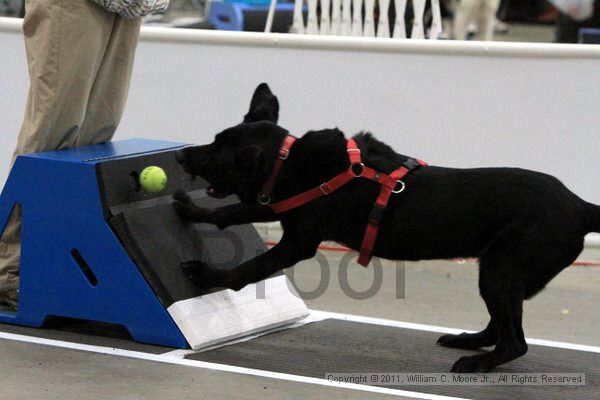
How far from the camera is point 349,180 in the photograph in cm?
432

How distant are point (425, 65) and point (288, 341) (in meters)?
2.64

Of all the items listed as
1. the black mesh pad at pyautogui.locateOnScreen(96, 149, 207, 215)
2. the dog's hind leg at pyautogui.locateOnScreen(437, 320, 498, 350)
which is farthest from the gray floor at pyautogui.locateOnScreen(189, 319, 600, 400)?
the black mesh pad at pyautogui.locateOnScreen(96, 149, 207, 215)

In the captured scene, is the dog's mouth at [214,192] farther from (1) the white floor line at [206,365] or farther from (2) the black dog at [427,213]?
(1) the white floor line at [206,365]

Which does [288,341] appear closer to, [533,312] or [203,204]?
[203,204]

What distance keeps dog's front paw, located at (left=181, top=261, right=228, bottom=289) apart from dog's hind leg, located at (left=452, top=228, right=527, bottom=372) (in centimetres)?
114

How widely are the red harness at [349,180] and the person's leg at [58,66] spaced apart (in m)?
1.05

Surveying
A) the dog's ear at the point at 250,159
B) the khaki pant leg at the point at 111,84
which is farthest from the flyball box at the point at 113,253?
the dog's ear at the point at 250,159

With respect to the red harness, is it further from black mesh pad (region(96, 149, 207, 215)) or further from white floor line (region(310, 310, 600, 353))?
white floor line (region(310, 310, 600, 353))

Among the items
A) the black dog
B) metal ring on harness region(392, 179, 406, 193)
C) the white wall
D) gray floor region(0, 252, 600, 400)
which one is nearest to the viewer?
gray floor region(0, 252, 600, 400)

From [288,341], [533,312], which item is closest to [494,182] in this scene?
[288,341]

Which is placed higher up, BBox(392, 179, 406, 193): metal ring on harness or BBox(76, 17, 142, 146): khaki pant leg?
BBox(76, 17, 142, 146): khaki pant leg

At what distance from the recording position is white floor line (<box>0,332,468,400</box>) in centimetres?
417

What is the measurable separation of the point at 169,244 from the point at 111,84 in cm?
93

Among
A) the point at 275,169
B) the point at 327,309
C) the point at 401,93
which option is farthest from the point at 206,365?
the point at 401,93
